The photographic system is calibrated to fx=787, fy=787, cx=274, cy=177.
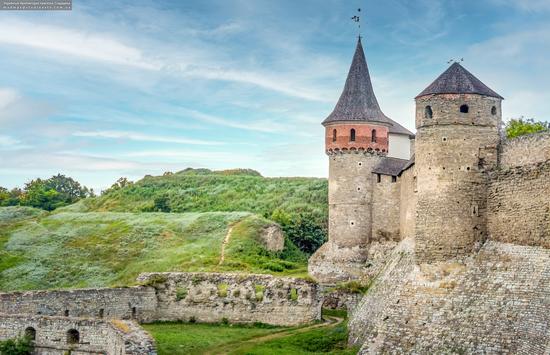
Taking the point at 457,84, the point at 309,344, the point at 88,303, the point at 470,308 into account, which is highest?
the point at 457,84

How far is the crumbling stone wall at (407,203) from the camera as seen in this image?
31423 millimetres

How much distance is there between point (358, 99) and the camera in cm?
4044

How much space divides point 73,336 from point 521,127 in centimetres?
2811

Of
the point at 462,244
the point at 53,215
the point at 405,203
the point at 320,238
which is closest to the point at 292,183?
the point at 320,238

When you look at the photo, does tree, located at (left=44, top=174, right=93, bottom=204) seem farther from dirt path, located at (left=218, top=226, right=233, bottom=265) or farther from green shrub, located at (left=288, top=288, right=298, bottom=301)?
green shrub, located at (left=288, top=288, right=298, bottom=301)

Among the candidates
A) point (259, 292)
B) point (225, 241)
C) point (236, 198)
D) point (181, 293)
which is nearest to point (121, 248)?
point (225, 241)

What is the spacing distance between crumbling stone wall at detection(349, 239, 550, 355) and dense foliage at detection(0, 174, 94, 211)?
48357mm

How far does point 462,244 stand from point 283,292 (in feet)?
30.8

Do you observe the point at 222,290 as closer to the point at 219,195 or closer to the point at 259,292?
the point at 259,292

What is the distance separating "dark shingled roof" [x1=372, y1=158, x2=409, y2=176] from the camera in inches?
1502

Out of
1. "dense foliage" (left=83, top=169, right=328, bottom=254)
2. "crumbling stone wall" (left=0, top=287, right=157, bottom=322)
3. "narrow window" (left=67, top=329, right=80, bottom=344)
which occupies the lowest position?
"narrow window" (left=67, top=329, right=80, bottom=344)

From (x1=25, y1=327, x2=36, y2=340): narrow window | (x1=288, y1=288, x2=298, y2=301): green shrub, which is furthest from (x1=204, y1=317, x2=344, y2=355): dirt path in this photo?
(x1=25, y1=327, x2=36, y2=340): narrow window

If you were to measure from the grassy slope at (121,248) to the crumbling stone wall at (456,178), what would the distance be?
17.2 meters

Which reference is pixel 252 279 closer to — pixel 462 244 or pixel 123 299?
pixel 123 299
